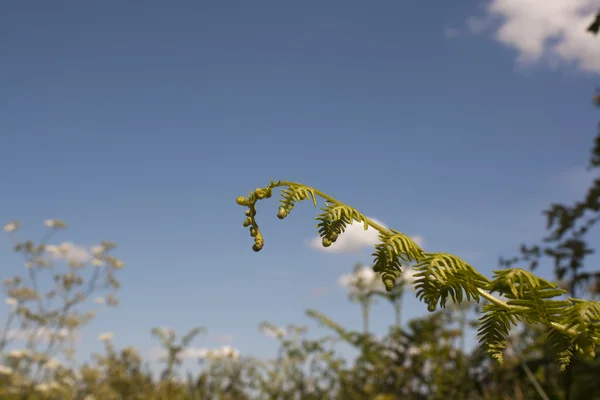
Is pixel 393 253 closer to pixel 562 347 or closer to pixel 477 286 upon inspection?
pixel 477 286

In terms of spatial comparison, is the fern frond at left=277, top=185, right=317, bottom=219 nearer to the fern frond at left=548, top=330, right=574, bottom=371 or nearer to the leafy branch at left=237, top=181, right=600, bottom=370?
the leafy branch at left=237, top=181, right=600, bottom=370

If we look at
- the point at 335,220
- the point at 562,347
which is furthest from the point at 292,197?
the point at 562,347

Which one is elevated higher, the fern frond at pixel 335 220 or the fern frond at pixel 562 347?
the fern frond at pixel 335 220

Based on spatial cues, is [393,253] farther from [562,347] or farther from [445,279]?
[562,347]

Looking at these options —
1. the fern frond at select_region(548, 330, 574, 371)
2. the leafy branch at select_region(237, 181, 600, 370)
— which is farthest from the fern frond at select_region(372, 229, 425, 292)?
the fern frond at select_region(548, 330, 574, 371)

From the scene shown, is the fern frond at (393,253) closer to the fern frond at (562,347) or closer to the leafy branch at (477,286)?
the leafy branch at (477,286)

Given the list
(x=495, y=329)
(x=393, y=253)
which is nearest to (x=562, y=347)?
(x=495, y=329)

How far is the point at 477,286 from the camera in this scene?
135 centimetres

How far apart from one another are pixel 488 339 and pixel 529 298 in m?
0.15

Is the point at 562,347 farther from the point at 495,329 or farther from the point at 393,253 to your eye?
the point at 393,253

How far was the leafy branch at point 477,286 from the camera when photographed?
1285 millimetres

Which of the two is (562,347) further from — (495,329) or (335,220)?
(335,220)

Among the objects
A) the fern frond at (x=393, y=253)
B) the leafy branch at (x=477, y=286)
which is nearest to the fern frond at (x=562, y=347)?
the leafy branch at (x=477, y=286)

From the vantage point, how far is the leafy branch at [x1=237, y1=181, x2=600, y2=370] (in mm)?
1285
